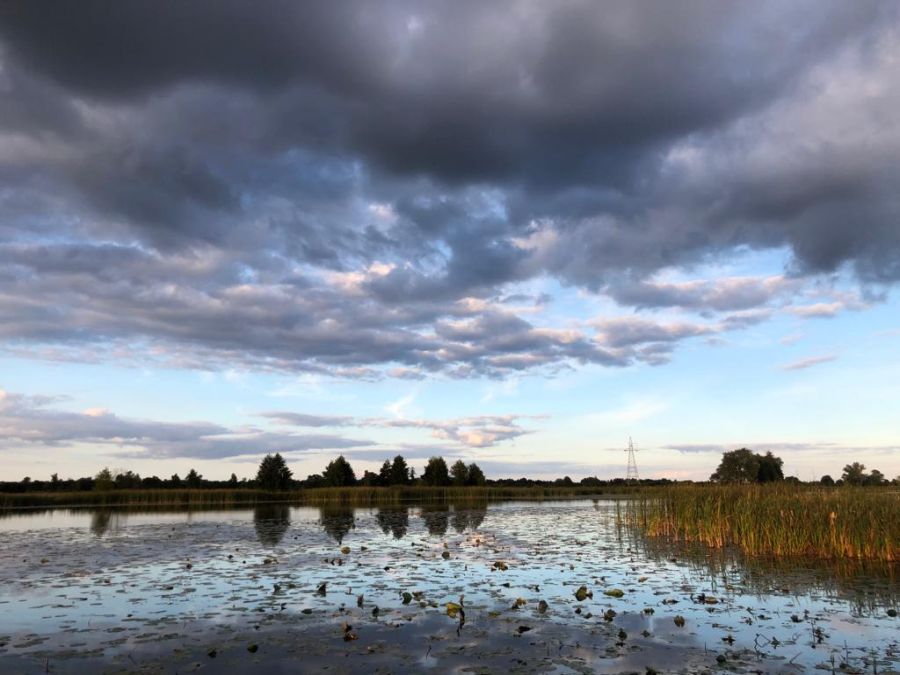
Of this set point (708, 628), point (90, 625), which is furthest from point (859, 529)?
point (90, 625)

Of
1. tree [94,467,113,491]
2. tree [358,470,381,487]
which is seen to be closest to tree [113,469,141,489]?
tree [94,467,113,491]

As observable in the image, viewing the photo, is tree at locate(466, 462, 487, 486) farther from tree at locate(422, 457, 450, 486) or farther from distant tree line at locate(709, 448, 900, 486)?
distant tree line at locate(709, 448, 900, 486)

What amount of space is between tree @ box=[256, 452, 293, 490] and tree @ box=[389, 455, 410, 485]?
2236 cm

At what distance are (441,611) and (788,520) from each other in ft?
49.8

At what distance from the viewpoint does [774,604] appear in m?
13.4

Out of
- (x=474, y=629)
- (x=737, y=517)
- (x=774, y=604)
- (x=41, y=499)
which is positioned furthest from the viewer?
(x=41, y=499)

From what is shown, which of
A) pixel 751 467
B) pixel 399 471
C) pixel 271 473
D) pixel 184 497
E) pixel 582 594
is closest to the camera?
pixel 582 594

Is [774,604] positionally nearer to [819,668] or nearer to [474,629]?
[819,668]

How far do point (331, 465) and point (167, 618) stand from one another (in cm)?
10362

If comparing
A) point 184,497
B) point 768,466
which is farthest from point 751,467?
point 184,497

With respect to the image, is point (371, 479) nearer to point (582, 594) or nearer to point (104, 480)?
point (104, 480)

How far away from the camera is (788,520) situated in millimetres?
21688

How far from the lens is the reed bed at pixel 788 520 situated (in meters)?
19.9

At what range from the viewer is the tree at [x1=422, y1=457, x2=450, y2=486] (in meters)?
116
